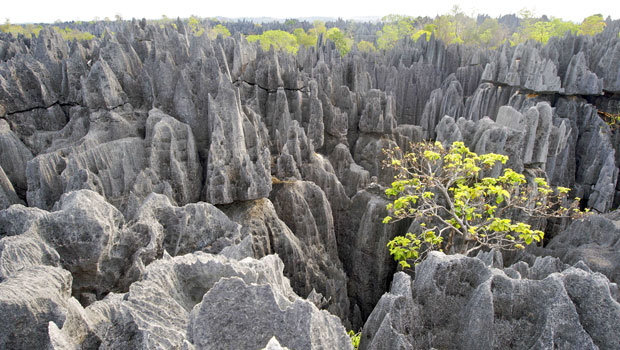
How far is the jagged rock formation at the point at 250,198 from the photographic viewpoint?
4.09m

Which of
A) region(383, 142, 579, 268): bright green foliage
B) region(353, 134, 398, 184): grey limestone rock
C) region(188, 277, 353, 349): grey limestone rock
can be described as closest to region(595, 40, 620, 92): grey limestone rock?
region(353, 134, 398, 184): grey limestone rock

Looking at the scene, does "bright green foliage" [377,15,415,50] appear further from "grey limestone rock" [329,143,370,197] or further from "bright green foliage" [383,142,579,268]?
"bright green foliage" [383,142,579,268]

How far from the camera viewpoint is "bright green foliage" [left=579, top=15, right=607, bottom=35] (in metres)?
46.4

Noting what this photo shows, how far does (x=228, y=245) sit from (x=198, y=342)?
4083mm

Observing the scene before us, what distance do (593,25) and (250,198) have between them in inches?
2179

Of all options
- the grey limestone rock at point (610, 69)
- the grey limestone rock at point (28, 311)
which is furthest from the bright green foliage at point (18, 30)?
Result: the grey limestone rock at point (610, 69)

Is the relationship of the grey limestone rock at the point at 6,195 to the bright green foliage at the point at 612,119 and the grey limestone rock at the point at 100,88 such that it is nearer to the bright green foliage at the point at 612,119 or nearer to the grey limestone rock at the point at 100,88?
the grey limestone rock at the point at 100,88

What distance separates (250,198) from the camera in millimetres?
11523

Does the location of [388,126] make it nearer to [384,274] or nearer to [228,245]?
[384,274]

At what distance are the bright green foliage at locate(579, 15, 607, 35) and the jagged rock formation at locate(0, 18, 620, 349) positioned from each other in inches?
975

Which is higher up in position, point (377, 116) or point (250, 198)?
point (377, 116)

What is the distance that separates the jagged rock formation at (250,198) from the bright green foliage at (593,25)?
24764mm

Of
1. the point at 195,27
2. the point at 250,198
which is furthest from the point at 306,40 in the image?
the point at 250,198

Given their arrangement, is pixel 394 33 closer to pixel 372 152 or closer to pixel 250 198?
pixel 372 152
